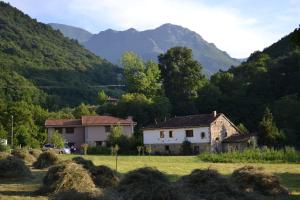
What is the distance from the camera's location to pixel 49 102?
106312mm

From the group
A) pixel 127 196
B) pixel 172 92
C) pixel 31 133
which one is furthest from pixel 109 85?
pixel 127 196

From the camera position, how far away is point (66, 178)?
16984 millimetres

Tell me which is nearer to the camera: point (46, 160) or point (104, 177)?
point (104, 177)

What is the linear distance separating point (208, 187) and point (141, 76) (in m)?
78.0

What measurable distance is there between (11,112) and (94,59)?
285ft

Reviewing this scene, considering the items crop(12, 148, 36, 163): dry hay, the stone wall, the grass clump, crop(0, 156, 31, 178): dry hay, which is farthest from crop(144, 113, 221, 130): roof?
crop(0, 156, 31, 178): dry hay

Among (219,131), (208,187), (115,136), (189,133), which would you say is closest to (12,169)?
(208,187)

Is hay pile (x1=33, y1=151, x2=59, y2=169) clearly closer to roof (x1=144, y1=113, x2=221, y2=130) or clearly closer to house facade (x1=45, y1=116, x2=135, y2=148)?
roof (x1=144, y1=113, x2=221, y2=130)

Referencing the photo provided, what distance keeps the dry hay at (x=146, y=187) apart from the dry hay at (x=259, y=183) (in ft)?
11.0

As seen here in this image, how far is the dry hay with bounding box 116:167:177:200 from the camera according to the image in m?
13.3

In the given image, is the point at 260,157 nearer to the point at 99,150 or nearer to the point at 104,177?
the point at 104,177

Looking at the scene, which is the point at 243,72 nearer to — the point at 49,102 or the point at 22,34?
the point at 49,102

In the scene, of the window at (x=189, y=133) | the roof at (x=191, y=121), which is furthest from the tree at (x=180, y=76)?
the window at (x=189, y=133)

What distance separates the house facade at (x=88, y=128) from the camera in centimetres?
7831
